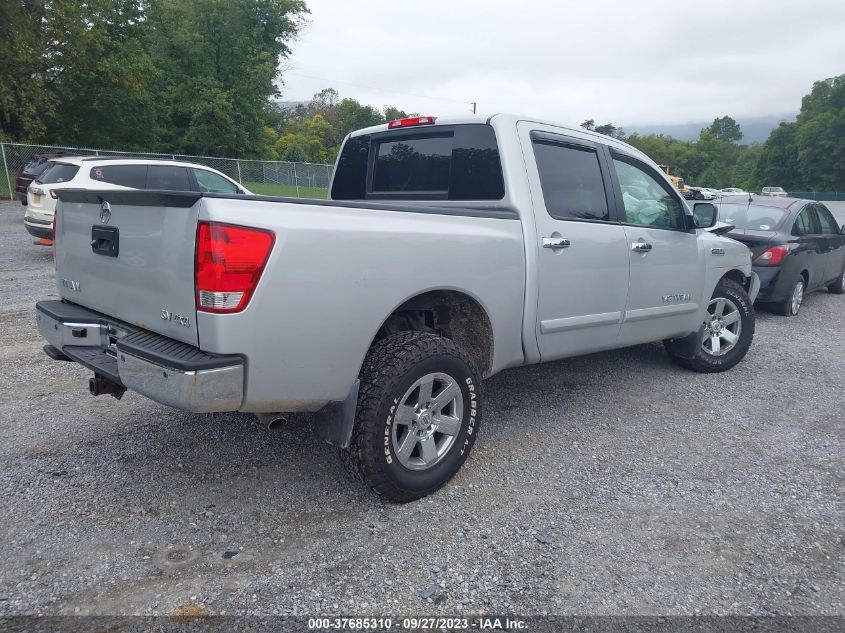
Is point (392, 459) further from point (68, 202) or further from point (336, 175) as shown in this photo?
point (336, 175)

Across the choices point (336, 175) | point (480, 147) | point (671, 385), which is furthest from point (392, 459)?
point (671, 385)

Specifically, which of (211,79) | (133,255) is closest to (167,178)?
(133,255)

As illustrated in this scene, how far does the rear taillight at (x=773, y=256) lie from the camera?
7.99 meters

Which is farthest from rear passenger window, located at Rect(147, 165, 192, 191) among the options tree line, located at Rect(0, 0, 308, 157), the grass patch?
tree line, located at Rect(0, 0, 308, 157)

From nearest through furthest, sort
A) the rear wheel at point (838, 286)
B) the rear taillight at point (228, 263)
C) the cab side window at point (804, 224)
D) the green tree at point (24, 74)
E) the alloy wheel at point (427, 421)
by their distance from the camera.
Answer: the rear taillight at point (228, 263) < the alloy wheel at point (427, 421) < the cab side window at point (804, 224) < the rear wheel at point (838, 286) < the green tree at point (24, 74)

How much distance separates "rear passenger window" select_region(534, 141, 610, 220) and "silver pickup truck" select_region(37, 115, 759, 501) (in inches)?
0.6

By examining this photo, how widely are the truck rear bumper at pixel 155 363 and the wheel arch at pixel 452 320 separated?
38.1 inches

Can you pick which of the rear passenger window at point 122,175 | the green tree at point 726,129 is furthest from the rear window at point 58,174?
the green tree at point 726,129

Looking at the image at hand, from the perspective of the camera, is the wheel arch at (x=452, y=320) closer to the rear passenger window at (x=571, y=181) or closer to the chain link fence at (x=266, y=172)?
the rear passenger window at (x=571, y=181)

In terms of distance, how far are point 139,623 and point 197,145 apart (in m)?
36.0

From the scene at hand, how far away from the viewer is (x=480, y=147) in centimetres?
399

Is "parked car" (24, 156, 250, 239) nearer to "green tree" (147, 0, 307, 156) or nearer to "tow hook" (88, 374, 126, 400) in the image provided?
"tow hook" (88, 374, 126, 400)

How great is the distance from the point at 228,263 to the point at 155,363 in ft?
1.78

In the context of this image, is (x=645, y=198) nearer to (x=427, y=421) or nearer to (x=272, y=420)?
(x=427, y=421)
